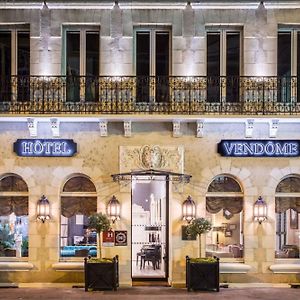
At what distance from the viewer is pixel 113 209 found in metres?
18.6

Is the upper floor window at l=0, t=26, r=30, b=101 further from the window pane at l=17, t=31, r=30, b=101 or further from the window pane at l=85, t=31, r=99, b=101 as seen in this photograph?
the window pane at l=85, t=31, r=99, b=101

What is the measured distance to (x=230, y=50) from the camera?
1925cm

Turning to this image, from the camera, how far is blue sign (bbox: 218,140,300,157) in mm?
18750

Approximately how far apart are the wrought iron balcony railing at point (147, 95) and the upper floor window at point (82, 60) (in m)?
0.03

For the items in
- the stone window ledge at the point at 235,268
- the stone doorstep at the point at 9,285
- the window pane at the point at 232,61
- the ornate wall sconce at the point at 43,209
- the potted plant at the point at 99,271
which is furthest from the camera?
the window pane at the point at 232,61

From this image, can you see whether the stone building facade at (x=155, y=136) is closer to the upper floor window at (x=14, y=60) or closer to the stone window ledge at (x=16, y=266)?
the stone window ledge at (x=16, y=266)

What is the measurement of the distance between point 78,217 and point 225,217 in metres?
4.06

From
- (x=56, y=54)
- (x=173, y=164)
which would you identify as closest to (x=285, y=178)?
(x=173, y=164)

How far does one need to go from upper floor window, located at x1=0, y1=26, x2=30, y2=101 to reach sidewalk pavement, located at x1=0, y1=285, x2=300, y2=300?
5280 mm

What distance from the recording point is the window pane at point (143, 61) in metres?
19.1

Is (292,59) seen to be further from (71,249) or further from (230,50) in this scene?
(71,249)

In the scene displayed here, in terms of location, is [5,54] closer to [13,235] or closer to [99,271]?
[13,235]

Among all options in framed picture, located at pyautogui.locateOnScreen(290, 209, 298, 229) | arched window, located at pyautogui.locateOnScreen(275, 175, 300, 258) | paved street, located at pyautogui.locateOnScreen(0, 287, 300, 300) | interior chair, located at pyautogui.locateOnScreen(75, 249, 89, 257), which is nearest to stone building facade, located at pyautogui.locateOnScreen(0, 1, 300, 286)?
arched window, located at pyautogui.locateOnScreen(275, 175, 300, 258)

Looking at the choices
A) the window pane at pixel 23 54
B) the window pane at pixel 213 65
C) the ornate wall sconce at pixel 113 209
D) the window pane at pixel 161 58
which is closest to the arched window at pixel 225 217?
the window pane at pixel 213 65
